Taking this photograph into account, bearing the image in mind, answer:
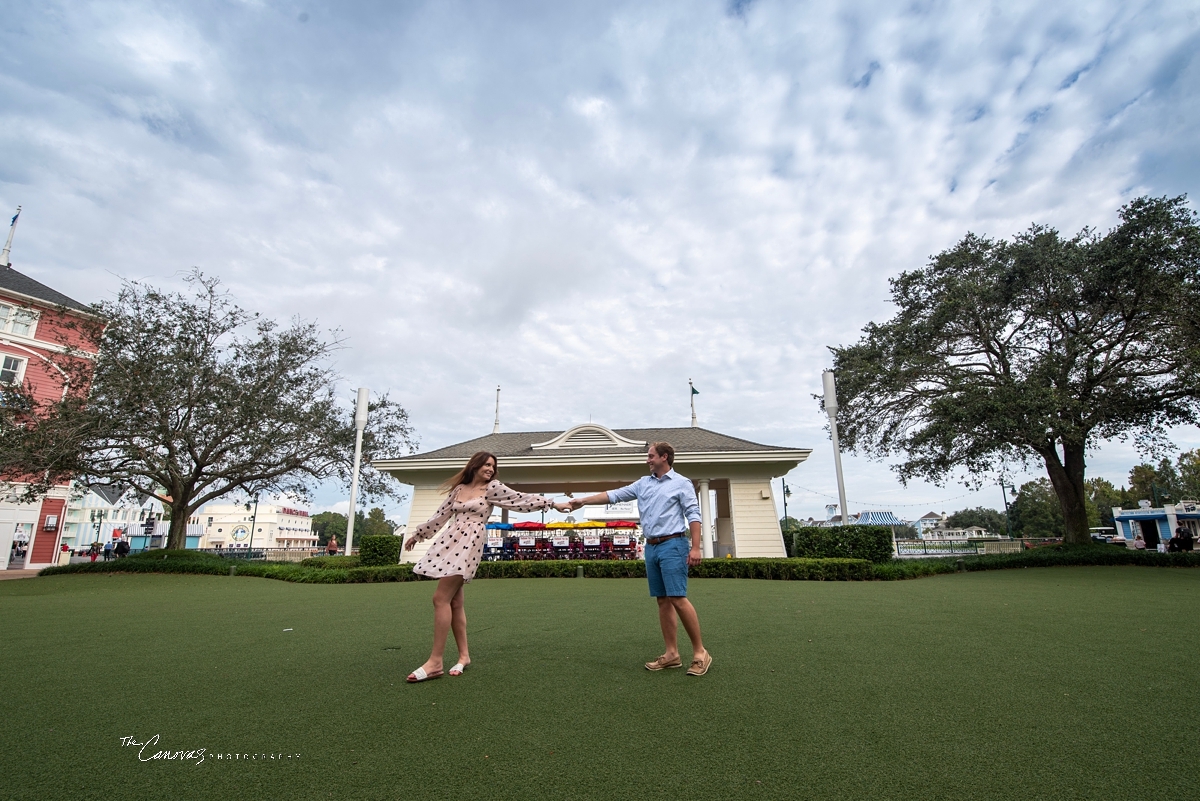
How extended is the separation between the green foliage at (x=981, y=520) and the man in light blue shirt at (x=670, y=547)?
89915 millimetres

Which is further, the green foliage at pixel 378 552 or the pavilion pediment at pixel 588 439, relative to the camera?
the pavilion pediment at pixel 588 439

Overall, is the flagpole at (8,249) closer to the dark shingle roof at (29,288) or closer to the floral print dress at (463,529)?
the dark shingle roof at (29,288)

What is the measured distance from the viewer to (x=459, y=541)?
3764 millimetres

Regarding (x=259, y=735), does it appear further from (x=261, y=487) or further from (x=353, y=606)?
(x=261, y=487)

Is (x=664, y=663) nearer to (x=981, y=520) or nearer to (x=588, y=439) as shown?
(x=588, y=439)

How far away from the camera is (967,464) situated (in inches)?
667

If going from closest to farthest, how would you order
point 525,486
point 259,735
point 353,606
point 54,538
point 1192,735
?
1. point 1192,735
2. point 259,735
3. point 353,606
4. point 525,486
5. point 54,538

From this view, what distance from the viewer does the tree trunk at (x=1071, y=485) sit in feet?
53.9

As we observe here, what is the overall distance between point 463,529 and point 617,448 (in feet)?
42.9

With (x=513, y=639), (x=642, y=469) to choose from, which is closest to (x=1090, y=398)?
(x=642, y=469)

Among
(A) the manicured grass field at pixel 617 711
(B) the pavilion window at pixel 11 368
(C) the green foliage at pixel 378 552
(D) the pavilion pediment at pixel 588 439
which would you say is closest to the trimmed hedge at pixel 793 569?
(D) the pavilion pediment at pixel 588 439

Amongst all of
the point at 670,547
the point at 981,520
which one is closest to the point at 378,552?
the point at 670,547

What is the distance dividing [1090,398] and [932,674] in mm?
16468

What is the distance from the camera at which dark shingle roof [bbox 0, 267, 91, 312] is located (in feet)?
71.7
